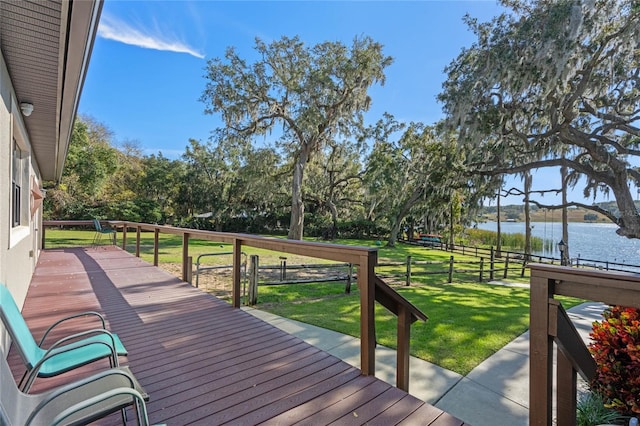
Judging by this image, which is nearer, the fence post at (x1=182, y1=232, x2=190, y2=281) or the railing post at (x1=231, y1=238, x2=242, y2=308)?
the railing post at (x1=231, y1=238, x2=242, y2=308)

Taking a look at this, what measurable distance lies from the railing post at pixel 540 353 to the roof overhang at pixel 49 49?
2872 millimetres

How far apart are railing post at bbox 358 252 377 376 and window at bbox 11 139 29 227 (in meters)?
4.61

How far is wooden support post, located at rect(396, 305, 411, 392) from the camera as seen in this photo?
7.70ft

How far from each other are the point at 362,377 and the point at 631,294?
1703 millimetres

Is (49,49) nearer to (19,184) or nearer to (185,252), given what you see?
(19,184)

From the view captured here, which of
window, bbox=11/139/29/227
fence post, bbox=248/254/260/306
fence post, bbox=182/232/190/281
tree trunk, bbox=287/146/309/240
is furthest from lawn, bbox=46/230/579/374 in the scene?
tree trunk, bbox=287/146/309/240

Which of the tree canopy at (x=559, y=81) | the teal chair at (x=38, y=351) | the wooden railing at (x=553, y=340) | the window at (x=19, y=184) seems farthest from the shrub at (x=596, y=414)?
the tree canopy at (x=559, y=81)

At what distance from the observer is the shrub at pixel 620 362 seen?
216cm

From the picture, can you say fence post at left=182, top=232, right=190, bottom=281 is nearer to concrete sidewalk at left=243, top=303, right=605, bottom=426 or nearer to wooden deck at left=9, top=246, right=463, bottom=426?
wooden deck at left=9, top=246, right=463, bottom=426

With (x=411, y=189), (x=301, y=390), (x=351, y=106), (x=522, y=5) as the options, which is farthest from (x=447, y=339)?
(x=411, y=189)

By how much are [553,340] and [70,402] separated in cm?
237

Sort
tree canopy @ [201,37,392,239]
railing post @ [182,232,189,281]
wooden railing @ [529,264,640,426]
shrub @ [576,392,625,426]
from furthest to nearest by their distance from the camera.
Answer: tree canopy @ [201,37,392,239], railing post @ [182,232,189,281], shrub @ [576,392,625,426], wooden railing @ [529,264,640,426]

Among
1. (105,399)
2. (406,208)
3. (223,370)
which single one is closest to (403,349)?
(223,370)

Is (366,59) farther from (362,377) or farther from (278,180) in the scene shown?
(362,377)
